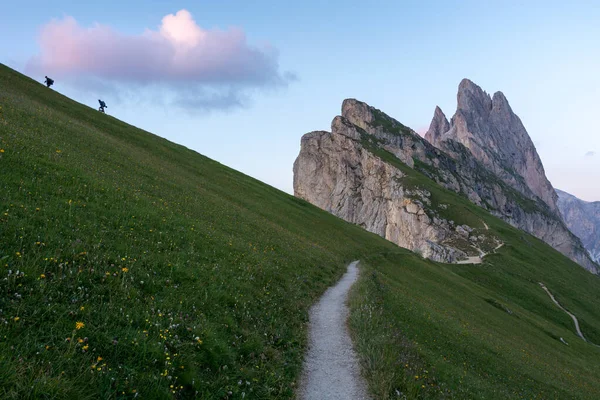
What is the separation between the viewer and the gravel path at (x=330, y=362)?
35.3 ft

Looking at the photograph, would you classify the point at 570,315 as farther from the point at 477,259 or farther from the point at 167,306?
the point at 167,306

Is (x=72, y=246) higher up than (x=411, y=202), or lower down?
lower down

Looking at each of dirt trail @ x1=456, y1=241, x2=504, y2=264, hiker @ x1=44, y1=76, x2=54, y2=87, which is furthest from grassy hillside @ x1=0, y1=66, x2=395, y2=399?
dirt trail @ x1=456, y1=241, x2=504, y2=264

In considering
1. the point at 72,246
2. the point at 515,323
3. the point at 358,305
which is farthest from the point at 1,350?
the point at 515,323

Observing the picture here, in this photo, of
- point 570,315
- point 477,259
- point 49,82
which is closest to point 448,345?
point 49,82

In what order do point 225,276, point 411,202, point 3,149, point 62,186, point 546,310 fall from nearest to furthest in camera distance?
point 225,276 → point 62,186 → point 3,149 → point 546,310 → point 411,202

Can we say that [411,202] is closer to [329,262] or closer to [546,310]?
[546,310]

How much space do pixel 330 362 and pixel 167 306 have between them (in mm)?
6338

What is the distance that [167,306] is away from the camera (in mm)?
10812

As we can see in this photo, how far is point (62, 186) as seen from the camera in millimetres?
16812

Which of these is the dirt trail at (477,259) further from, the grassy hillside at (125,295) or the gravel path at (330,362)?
the gravel path at (330,362)

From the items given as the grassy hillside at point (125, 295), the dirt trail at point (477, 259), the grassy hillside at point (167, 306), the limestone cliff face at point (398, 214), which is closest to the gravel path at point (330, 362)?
the grassy hillside at point (167, 306)

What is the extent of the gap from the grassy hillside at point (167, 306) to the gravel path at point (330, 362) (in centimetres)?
48

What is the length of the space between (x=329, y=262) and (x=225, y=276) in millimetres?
19315
